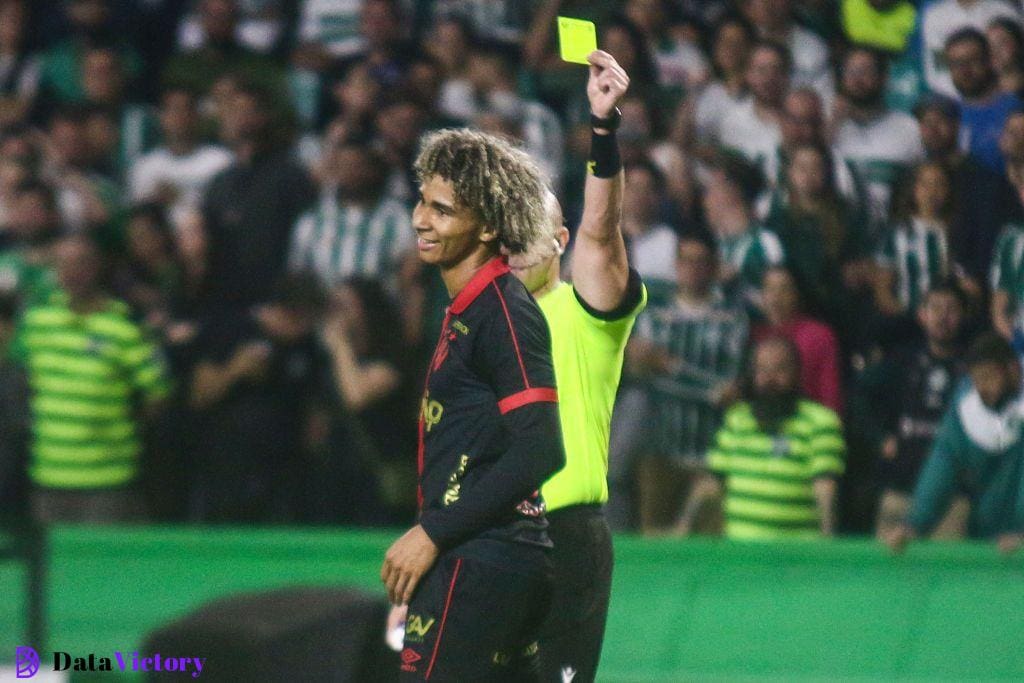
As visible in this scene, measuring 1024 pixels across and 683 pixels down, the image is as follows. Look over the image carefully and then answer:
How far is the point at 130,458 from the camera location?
707 centimetres

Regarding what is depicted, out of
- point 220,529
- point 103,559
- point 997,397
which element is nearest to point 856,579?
point 997,397

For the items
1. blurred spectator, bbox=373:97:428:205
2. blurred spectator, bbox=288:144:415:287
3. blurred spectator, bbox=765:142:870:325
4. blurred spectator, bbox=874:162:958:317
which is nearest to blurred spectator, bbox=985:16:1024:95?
blurred spectator, bbox=874:162:958:317

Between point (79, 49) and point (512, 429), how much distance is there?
6.23 m

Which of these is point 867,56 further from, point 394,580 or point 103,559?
point 394,580

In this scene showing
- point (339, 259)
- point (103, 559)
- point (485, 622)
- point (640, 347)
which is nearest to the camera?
point (485, 622)

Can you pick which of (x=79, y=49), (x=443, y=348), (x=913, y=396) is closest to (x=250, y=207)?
(x=79, y=49)

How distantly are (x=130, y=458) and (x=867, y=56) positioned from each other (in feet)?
12.6

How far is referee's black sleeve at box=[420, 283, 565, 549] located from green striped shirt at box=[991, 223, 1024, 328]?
416cm

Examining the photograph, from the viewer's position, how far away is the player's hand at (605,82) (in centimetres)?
320

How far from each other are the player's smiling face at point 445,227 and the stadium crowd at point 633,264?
371 cm

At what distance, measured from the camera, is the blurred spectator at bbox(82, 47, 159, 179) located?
798 centimetres

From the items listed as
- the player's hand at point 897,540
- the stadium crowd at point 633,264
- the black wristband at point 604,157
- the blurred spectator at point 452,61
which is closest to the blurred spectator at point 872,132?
the stadium crowd at point 633,264

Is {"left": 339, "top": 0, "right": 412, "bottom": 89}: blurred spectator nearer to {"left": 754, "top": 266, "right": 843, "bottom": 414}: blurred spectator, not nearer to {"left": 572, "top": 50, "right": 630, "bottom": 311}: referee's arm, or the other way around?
{"left": 754, "top": 266, "right": 843, "bottom": 414}: blurred spectator

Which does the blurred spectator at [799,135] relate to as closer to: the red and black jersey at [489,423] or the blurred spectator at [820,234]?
the blurred spectator at [820,234]
